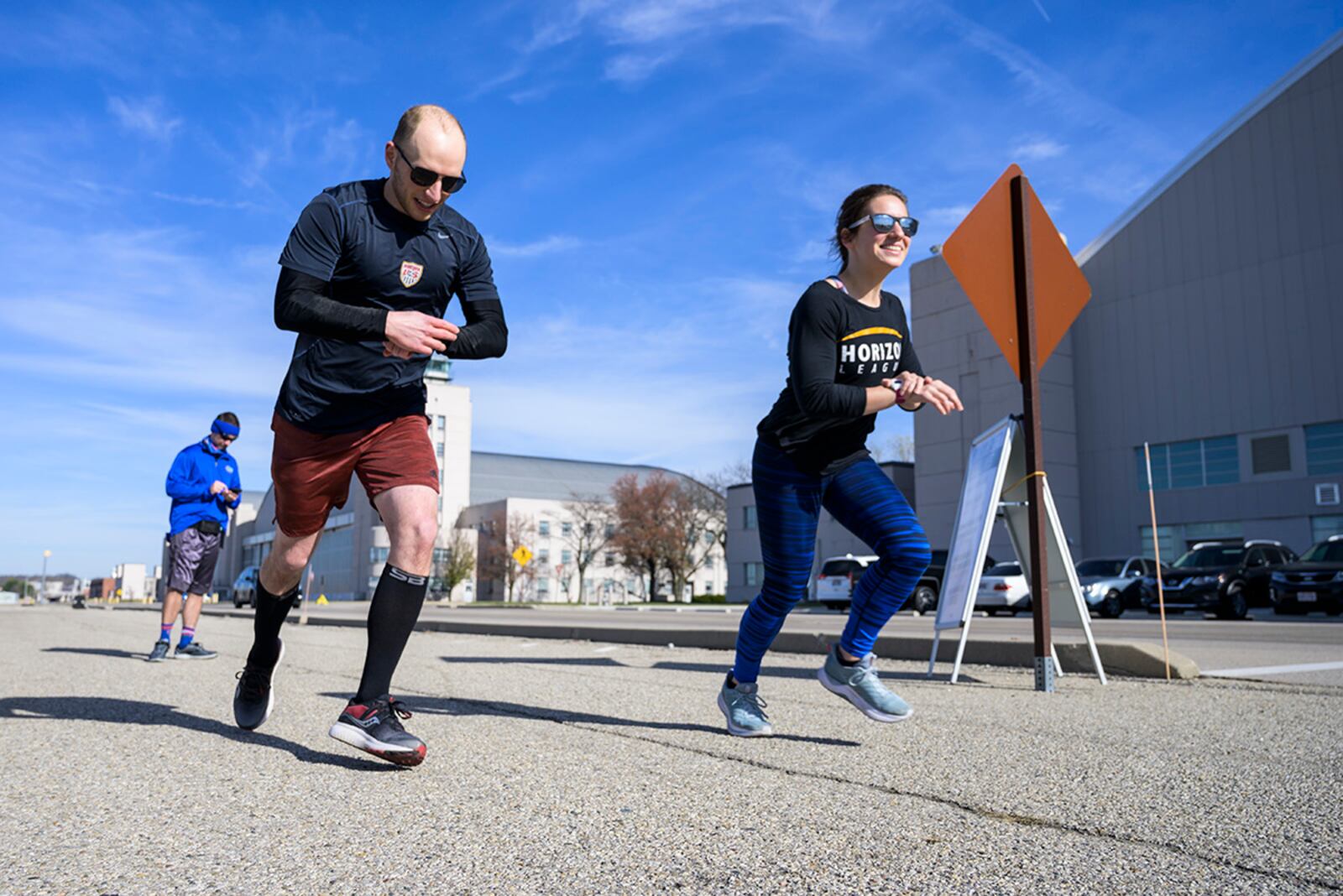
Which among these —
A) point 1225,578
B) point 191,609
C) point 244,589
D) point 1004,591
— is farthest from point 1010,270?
point 244,589

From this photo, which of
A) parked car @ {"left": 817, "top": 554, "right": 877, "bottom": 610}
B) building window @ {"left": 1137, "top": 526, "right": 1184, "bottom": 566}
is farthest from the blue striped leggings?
building window @ {"left": 1137, "top": 526, "right": 1184, "bottom": 566}

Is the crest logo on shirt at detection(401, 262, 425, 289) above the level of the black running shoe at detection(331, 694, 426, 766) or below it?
above

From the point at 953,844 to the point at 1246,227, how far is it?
42.4 metres

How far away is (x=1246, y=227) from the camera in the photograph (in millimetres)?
38375

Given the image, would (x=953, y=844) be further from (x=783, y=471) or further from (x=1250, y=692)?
(x=1250, y=692)

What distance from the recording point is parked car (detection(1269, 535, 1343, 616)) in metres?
20.7

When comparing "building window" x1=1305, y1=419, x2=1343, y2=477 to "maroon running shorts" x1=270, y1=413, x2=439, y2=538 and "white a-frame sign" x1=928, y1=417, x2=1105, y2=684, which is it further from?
"maroon running shorts" x1=270, y1=413, x2=439, y2=538

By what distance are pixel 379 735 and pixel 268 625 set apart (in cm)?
99

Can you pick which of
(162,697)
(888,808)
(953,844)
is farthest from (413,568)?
(162,697)

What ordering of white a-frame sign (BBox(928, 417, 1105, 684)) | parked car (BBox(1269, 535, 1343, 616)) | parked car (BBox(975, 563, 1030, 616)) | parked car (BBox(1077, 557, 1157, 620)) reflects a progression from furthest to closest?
parked car (BBox(975, 563, 1030, 616)) < parked car (BBox(1077, 557, 1157, 620)) < parked car (BBox(1269, 535, 1343, 616)) < white a-frame sign (BBox(928, 417, 1105, 684))

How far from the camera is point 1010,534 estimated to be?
6379 mm

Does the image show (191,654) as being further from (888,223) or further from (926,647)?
(888,223)

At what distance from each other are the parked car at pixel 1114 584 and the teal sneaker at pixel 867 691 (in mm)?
21077

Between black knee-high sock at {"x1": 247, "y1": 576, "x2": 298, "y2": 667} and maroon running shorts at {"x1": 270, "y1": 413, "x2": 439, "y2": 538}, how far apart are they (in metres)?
0.41
